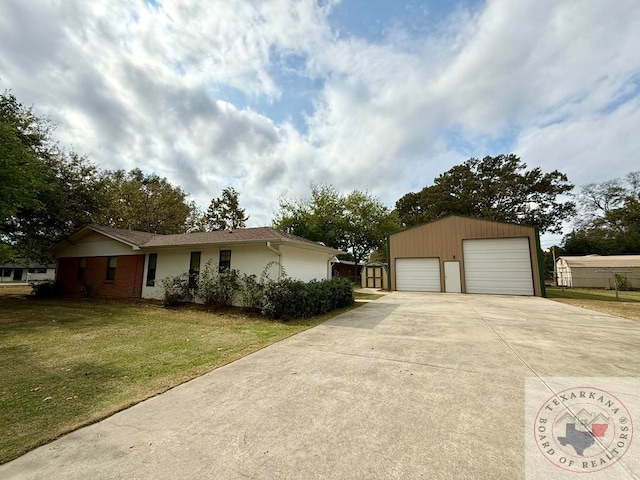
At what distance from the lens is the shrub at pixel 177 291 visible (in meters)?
11.1

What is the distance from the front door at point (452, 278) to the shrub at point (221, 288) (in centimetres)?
1348

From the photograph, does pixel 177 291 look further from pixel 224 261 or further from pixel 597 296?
pixel 597 296

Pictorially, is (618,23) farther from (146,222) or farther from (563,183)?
(146,222)

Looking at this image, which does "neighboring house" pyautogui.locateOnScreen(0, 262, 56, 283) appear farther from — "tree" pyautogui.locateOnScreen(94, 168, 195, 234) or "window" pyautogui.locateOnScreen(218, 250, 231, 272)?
"window" pyautogui.locateOnScreen(218, 250, 231, 272)

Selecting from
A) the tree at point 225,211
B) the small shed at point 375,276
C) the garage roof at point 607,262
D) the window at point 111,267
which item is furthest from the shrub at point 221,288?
the garage roof at point 607,262

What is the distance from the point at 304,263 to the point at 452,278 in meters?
10.7

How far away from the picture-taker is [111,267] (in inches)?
552

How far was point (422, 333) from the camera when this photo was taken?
20.8 ft

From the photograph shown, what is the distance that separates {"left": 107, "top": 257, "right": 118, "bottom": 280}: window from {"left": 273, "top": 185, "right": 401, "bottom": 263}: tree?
48.2ft

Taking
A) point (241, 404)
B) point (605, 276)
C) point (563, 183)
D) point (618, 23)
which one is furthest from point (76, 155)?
point (605, 276)

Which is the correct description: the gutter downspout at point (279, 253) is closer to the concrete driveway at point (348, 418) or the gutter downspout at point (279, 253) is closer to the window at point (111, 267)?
the concrete driveway at point (348, 418)

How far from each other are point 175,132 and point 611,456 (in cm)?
1482

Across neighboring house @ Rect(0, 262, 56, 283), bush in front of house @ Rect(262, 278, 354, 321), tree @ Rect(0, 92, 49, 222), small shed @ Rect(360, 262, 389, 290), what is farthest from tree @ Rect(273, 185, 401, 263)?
neighboring house @ Rect(0, 262, 56, 283)

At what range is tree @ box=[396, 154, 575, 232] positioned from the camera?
27.4 m
